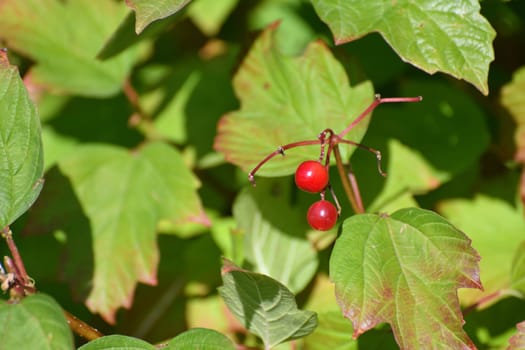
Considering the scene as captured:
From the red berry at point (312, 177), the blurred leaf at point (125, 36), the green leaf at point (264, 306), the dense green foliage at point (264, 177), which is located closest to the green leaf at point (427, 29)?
the dense green foliage at point (264, 177)

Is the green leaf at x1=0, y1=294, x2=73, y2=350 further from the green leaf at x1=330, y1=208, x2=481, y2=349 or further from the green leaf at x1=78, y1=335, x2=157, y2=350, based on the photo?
the green leaf at x1=330, y1=208, x2=481, y2=349

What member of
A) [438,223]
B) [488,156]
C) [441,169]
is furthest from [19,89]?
[488,156]

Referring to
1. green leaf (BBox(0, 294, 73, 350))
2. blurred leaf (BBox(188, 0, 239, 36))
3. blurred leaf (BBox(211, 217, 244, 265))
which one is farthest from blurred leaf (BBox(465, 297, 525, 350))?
blurred leaf (BBox(188, 0, 239, 36))

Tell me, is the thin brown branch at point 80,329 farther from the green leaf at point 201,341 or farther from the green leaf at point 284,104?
the green leaf at point 284,104

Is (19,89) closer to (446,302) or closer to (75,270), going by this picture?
(75,270)

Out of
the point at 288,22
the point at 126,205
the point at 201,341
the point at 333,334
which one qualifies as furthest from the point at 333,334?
the point at 288,22
